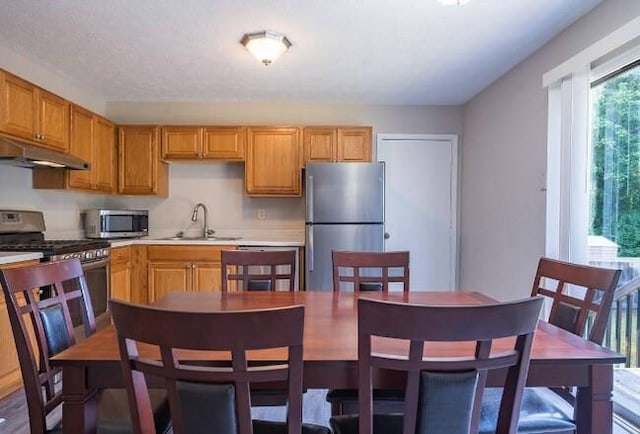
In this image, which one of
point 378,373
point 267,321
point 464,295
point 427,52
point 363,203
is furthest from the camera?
point 363,203

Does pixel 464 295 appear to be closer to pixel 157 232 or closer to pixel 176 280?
pixel 176 280

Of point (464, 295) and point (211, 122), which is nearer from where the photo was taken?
point (464, 295)

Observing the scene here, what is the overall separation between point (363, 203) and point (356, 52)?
1353 mm

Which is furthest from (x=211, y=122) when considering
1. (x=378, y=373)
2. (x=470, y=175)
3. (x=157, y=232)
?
(x=378, y=373)

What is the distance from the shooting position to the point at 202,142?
420 centimetres

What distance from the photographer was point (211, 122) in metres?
4.44

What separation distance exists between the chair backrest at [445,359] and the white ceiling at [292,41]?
2.00 m

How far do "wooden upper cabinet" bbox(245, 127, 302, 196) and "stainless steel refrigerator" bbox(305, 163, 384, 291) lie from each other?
0.44 m

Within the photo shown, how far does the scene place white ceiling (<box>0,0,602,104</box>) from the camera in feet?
7.77

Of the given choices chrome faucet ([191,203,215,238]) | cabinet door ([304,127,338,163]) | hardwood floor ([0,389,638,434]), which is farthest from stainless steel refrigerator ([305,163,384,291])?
hardwood floor ([0,389,638,434])

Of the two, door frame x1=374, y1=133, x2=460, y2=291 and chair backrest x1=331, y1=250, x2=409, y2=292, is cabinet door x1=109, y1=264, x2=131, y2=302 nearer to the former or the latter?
chair backrest x1=331, y1=250, x2=409, y2=292

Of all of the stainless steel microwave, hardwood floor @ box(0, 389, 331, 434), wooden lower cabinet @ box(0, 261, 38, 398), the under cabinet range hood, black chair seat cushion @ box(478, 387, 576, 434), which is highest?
the under cabinet range hood

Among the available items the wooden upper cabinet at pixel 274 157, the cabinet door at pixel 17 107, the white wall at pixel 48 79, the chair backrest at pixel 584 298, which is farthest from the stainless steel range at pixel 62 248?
the chair backrest at pixel 584 298

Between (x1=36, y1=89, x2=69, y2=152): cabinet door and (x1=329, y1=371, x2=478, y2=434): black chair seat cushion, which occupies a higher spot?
(x1=36, y1=89, x2=69, y2=152): cabinet door
